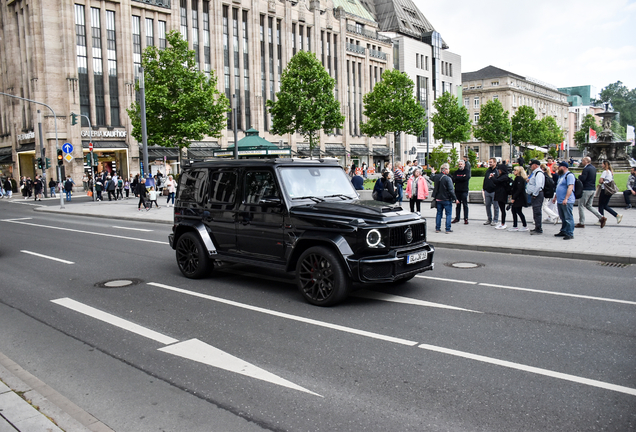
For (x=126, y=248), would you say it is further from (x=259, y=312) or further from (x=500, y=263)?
(x=500, y=263)

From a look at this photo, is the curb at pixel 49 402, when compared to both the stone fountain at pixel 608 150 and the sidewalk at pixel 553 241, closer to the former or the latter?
the sidewalk at pixel 553 241

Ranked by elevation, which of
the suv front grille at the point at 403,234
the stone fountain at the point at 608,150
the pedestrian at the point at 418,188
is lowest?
the suv front grille at the point at 403,234

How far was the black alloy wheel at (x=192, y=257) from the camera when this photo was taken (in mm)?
Result: 8617

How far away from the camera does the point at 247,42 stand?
6019cm

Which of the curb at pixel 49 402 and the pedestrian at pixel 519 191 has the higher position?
the pedestrian at pixel 519 191

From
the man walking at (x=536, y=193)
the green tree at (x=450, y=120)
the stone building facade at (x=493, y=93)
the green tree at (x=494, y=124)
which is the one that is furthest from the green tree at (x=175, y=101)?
the stone building facade at (x=493, y=93)

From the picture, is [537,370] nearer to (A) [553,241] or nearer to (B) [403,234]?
(B) [403,234]

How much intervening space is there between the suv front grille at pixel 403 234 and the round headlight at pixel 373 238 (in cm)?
21

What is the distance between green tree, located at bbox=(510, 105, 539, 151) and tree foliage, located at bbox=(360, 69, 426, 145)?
131 feet

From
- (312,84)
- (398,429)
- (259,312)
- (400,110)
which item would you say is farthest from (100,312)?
(400,110)

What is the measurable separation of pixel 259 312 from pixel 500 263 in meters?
5.57

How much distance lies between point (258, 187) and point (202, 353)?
317 cm

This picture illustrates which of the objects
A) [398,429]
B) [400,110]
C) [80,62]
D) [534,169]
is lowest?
[398,429]

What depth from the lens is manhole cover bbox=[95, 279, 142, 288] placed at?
8.56 m
